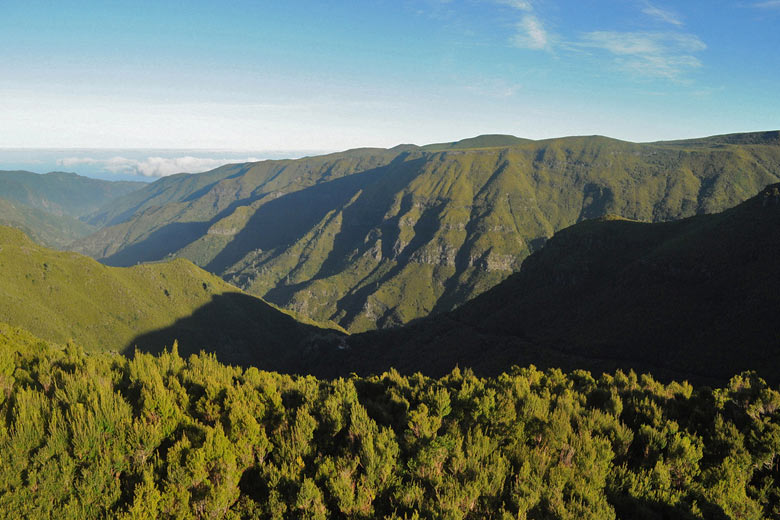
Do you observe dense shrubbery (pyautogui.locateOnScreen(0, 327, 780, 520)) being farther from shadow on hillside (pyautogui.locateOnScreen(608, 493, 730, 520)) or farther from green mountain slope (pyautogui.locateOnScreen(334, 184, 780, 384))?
green mountain slope (pyautogui.locateOnScreen(334, 184, 780, 384))

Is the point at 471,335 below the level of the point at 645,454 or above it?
below

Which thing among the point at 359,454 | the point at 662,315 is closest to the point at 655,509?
the point at 359,454

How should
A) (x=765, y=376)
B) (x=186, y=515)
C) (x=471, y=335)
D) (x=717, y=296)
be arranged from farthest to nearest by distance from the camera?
(x=471, y=335) → (x=717, y=296) → (x=765, y=376) → (x=186, y=515)

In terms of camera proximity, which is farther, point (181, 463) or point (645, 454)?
point (645, 454)

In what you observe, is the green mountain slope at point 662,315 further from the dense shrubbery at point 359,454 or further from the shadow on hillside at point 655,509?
the shadow on hillside at point 655,509

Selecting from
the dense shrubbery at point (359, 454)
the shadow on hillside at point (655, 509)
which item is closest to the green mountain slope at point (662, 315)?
the dense shrubbery at point (359, 454)

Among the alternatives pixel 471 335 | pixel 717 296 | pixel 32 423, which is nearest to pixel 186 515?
pixel 32 423

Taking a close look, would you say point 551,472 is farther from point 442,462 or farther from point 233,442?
point 233,442
